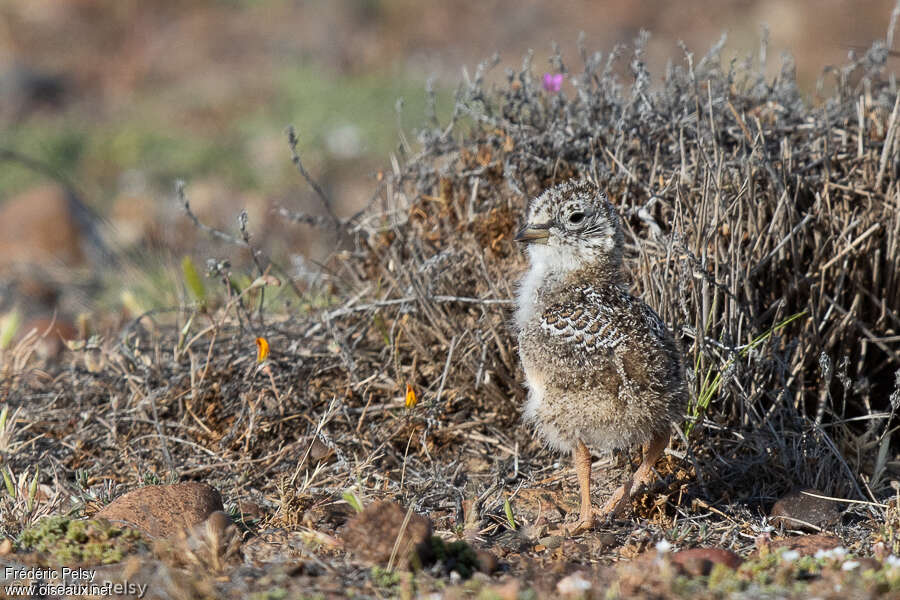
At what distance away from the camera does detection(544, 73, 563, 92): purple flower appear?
15.6 ft

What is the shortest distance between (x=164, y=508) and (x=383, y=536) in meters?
0.93

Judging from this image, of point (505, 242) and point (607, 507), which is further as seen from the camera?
point (505, 242)

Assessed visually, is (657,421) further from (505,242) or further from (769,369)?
(505,242)

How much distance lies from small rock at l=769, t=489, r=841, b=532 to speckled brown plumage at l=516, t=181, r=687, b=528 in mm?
549

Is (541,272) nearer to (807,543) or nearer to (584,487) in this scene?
(584,487)

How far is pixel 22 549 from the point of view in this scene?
3250 millimetres

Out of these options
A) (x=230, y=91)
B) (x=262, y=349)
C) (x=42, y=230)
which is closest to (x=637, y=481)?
(x=262, y=349)

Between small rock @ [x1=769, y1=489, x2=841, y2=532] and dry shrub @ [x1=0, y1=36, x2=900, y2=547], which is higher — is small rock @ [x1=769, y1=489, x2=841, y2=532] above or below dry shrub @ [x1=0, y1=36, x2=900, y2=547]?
below

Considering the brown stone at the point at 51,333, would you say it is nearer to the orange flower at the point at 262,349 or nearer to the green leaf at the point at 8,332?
the green leaf at the point at 8,332

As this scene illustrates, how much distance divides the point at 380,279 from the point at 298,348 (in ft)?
1.73

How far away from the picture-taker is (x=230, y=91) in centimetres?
1456

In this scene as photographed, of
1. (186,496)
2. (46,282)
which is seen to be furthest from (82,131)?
(186,496)

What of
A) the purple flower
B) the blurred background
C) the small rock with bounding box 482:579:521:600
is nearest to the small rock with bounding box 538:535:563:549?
the small rock with bounding box 482:579:521:600

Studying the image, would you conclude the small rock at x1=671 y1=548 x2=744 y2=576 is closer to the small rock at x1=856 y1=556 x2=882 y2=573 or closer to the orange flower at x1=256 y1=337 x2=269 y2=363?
the small rock at x1=856 y1=556 x2=882 y2=573
